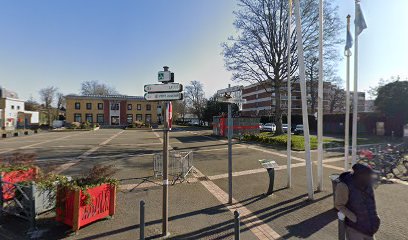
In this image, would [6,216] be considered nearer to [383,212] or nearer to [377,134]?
[383,212]

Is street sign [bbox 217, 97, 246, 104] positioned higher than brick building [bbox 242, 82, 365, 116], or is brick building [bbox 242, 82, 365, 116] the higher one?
brick building [bbox 242, 82, 365, 116]

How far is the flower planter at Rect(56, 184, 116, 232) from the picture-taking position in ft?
14.1

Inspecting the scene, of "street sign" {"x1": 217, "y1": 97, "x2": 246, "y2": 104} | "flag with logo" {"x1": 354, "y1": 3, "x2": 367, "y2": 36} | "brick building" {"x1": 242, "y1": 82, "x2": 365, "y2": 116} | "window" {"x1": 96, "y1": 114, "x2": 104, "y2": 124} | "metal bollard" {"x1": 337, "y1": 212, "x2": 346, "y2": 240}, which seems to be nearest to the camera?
"metal bollard" {"x1": 337, "y1": 212, "x2": 346, "y2": 240}

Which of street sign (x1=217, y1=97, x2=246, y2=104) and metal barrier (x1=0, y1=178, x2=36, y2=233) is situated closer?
metal barrier (x1=0, y1=178, x2=36, y2=233)

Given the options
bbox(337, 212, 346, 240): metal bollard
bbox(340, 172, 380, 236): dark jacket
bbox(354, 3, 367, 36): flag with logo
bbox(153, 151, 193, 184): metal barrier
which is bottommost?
bbox(153, 151, 193, 184): metal barrier

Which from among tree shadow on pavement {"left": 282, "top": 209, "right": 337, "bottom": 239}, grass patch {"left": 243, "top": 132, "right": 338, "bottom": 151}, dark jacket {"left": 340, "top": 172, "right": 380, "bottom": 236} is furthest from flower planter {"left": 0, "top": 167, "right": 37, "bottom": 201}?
grass patch {"left": 243, "top": 132, "right": 338, "bottom": 151}

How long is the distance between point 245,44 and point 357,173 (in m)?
20.5

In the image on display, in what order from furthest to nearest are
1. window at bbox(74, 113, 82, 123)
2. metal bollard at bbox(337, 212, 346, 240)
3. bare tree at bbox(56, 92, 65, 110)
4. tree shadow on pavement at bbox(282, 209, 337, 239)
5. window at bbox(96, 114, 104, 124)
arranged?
bare tree at bbox(56, 92, 65, 110) → window at bbox(96, 114, 104, 124) → window at bbox(74, 113, 82, 123) → tree shadow on pavement at bbox(282, 209, 337, 239) → metal bollard at bbox(337, 212, 346, 240)

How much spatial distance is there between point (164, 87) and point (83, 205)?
2.77m

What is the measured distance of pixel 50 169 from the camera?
5.39 metres

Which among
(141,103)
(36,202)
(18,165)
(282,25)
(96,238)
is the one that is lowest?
(96,238)

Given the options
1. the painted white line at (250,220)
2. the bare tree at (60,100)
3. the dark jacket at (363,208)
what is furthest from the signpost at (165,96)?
the bare tree at (60,100)

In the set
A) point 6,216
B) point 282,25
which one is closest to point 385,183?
point 6,216

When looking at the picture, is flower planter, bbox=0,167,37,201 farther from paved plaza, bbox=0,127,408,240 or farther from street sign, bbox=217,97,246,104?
street sign, bbox=217,97,246,104
